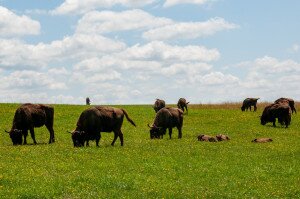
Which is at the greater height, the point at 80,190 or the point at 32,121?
the point at 32,121

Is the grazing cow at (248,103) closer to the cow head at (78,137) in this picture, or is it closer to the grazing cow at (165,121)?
the grazing cow at (165,121)

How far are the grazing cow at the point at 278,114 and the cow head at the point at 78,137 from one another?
25.1 m

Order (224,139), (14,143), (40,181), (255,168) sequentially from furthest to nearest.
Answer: (224,139), (14,143), (255,168), (40,181)

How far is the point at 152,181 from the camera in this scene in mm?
18000

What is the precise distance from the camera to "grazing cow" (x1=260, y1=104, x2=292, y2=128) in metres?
46.8

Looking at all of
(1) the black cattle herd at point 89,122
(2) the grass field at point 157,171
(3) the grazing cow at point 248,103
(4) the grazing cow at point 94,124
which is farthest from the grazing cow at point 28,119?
(3) the grazing cow at point 248,103

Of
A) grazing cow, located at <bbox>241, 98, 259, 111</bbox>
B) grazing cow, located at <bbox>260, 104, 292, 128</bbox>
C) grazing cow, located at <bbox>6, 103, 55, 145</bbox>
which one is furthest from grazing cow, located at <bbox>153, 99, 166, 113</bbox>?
grazing cow, located at <bbox>6, 103, 55, 145</bbox>

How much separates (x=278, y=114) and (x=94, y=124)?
984 inches

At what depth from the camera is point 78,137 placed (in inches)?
1132

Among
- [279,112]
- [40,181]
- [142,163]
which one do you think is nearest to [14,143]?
[142,163]

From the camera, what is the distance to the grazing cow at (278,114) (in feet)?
154

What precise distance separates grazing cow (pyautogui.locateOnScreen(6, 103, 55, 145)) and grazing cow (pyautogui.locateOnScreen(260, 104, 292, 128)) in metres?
24.2

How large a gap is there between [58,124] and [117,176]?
30.1 metres

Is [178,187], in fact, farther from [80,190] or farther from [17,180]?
[17,180]
